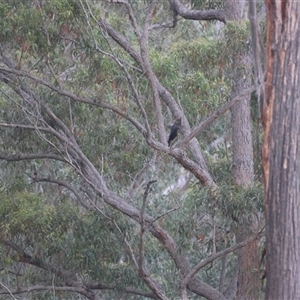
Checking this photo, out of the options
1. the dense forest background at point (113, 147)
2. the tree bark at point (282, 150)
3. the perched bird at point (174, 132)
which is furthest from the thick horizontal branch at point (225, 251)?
the tree bark at point (282, 150)

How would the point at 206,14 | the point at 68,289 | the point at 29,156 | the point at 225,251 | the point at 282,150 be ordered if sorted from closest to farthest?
1. the point at 282,150
2. the point at 225,251
3. the point at 68,289
4. the point at 29,156
5. the point at 206,14

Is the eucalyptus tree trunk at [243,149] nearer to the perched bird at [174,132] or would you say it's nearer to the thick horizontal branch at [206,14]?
the thick horizontal branch at [206,14]

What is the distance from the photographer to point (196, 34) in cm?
1297

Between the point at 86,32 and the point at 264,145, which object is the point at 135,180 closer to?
the point at 86,32

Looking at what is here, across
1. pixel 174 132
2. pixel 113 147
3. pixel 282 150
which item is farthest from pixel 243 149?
pixel 282 150

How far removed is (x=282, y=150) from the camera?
5.08m

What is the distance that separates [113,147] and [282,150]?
4903 mm

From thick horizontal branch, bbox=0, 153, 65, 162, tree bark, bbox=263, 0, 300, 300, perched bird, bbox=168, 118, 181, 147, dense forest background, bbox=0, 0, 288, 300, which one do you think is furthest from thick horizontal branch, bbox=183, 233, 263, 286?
tree bark, bbox=263, 0, 300, 300

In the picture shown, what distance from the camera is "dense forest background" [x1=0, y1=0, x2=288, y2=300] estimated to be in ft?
28.0

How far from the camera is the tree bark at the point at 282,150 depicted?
5.03 metres

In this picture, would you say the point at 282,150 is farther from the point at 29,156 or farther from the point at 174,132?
the point at 29,156

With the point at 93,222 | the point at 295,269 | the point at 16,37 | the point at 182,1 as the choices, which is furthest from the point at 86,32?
the point at 295,269

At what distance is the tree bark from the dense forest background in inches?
108

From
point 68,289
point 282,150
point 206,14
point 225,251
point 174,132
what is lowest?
point 68,289
